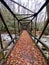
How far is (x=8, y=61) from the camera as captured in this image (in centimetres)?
422

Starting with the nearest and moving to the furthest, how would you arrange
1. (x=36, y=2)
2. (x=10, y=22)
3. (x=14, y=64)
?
(x=14, y=64) → (x=10, y=22) → (x=36, y=2)

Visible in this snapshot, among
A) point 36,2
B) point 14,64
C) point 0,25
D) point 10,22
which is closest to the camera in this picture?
point 14,64

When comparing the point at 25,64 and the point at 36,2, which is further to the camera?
the point at 36,2

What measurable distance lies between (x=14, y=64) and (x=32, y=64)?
475 mm

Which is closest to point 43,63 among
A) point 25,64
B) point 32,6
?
point 25,64

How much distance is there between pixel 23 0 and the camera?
3375 cm

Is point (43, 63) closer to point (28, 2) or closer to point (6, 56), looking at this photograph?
point (6, 56)

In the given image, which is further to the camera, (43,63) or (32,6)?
(32,6)

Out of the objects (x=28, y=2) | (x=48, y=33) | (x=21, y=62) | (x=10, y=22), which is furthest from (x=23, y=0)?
(x=21, y=62)

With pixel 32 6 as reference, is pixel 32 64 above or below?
above

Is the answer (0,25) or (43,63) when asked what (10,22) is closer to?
(0,25)

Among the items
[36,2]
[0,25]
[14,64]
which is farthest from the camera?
[36,2]

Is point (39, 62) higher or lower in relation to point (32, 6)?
higher

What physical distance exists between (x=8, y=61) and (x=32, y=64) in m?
0.65
